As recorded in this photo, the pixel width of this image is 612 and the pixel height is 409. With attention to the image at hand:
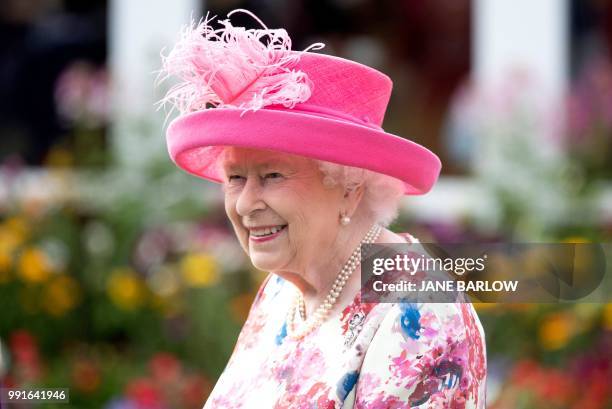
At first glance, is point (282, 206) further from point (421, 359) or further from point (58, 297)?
point (58, 297)

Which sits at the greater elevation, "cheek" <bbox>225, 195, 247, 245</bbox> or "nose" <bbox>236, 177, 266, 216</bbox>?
"nose" <bbox>236, 177, 266, 216</bbox>

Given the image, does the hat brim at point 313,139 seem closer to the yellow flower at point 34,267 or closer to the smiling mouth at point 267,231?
the smiling mouth at point 267,231

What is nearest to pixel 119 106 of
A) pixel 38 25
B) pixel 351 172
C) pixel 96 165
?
pixel 96 165

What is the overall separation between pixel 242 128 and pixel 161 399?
2.69 meters

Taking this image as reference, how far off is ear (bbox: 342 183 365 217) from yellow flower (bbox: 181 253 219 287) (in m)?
3.11

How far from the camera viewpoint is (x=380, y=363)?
2.54m

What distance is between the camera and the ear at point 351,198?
2818 mm

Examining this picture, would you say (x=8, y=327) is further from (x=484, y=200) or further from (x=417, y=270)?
(x=417, y=270)

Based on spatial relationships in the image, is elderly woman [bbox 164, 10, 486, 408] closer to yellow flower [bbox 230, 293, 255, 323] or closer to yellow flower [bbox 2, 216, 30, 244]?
yellow flower [bbox 230, 293, 255, 323]

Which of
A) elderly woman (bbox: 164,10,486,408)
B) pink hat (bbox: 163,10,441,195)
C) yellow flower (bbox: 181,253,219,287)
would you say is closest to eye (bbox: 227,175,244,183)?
elderly woman (bbox: 164,10,486,408)

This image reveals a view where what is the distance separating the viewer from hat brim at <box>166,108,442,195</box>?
262 cm

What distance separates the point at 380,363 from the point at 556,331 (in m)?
3.12

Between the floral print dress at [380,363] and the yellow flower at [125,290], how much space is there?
11.0 ft

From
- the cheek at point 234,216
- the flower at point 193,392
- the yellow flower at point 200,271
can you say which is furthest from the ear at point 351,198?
Result: the yellow flower at point 200,271
